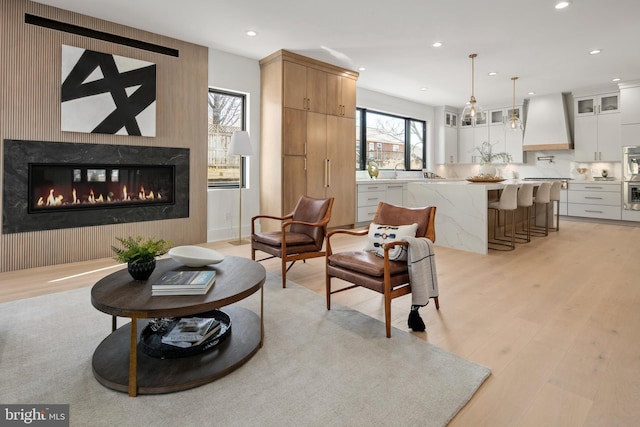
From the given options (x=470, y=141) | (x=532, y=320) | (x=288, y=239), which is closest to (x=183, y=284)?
(x=288, y=239)

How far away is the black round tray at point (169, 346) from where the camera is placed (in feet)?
6.25

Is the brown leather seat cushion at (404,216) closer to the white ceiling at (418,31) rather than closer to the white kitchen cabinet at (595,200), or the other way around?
the white ceiling at (418,31)

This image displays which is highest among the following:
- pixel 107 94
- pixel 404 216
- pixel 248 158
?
pixel 107 94

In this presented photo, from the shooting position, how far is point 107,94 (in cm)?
413

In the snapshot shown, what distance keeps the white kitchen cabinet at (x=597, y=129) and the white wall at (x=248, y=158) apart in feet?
22.1

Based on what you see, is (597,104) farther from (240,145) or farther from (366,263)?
(366,263)

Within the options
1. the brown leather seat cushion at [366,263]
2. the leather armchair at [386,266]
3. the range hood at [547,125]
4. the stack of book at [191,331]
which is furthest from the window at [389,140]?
the stack of book at [191,331]

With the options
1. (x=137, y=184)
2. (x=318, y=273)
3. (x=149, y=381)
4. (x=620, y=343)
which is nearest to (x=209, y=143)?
(x=137, y=184)

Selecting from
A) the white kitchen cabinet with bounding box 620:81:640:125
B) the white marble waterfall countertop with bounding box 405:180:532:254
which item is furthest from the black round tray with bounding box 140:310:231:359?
the white kitchen cabinet with bounding box 620:81:640:125

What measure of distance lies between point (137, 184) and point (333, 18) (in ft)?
10.3

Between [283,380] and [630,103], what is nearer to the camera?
[283,380]

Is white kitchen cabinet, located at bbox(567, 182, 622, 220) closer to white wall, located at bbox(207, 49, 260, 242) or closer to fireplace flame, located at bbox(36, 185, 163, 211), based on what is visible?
white wall, located at bbox(207, 49, 260, 242)

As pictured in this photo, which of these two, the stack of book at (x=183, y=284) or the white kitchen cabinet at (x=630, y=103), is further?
the white kitchen cabinet at (x=630, y=103)

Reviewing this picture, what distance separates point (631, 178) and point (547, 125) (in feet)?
6.20
